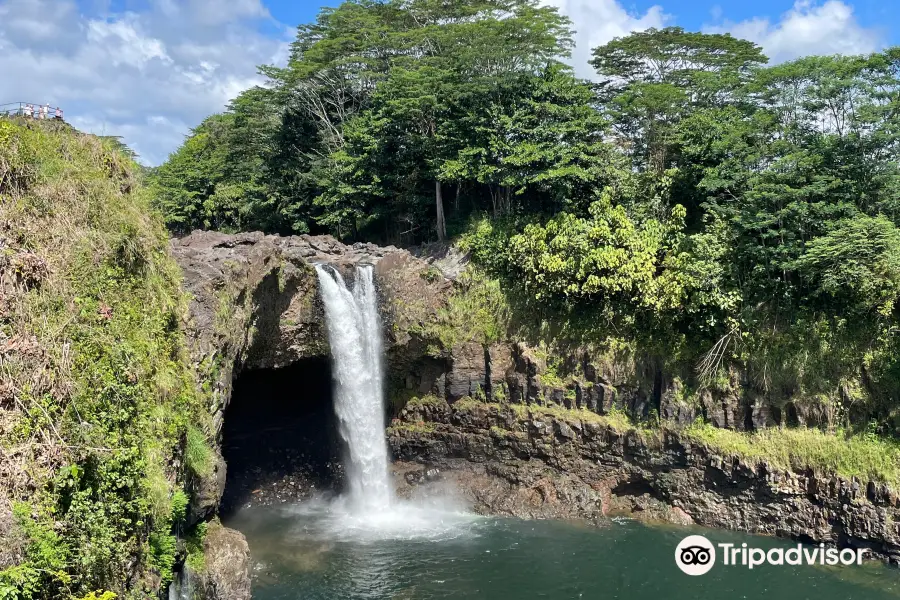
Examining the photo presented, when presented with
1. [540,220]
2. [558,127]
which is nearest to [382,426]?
[540,220]

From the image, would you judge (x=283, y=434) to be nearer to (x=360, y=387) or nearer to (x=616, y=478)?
(x=360, y=387)

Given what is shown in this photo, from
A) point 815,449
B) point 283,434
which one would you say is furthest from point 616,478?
point 283,434

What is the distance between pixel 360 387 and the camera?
20.4m

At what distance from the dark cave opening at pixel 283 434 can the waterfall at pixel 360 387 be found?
79cm

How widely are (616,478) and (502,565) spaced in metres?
5.22

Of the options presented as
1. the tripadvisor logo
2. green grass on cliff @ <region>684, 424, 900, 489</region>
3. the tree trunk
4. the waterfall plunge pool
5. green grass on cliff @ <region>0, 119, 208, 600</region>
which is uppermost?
the tree trunk

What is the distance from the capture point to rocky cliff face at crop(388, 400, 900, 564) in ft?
55.6

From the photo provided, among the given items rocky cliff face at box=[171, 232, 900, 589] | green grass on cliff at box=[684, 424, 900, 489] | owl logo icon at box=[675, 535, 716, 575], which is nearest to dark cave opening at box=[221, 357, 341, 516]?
rocky cliff face at box=[171, 232, 900, 589]

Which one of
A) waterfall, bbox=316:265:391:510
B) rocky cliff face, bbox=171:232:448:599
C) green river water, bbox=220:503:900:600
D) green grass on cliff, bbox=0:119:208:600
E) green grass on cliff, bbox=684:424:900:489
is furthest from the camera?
waterfall, bbox=316:265:391:510

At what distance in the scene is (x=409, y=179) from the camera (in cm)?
2575

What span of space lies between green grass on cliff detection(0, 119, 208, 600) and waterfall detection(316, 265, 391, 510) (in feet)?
24.1

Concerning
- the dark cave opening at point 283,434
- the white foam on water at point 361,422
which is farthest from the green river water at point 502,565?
the dark cave opening at point 283,434

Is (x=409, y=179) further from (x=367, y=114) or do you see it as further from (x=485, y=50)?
(x=485, y=50)

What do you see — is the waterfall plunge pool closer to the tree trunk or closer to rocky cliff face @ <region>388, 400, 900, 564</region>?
rocky cliff face @ <region>388, 400, 900, 564</region>
